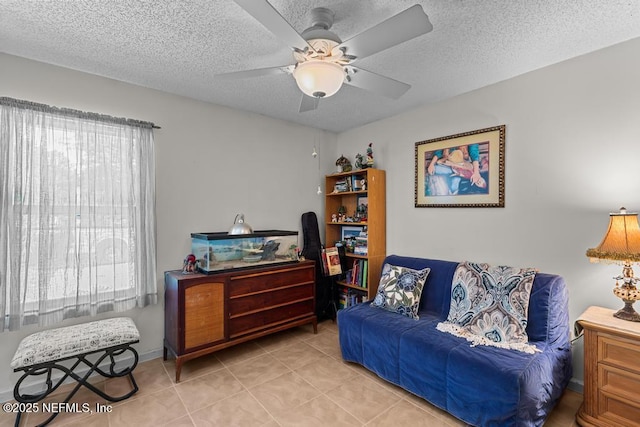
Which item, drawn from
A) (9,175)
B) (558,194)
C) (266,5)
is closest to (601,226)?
(558,194)

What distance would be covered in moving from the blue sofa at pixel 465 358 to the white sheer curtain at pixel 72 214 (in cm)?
194

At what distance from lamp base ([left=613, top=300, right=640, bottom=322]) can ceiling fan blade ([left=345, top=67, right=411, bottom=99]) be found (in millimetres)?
1875

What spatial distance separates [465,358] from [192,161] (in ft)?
9.10

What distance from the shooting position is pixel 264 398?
2.09 meters

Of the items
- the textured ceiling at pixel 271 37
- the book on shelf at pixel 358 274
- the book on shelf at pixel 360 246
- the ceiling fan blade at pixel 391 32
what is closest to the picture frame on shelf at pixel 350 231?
the book on shelf at pixel 360 246

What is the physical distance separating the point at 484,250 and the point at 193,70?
287cm

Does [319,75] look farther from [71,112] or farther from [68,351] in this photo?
[68,351]

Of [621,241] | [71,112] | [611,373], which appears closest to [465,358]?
[611,373]

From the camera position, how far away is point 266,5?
1.12 meters

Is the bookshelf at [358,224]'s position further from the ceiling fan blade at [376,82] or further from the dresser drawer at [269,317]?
the ceiling fan blade at [376,82]

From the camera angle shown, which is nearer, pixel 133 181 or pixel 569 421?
pixel 569 421

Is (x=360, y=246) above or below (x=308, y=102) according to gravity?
below

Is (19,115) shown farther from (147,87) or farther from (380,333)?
(380,333)

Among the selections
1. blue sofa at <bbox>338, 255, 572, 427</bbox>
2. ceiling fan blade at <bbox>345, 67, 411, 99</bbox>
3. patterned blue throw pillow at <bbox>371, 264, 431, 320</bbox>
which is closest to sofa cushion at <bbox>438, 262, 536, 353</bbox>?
blue sofa at <bbox>338, 255, 572, 427</bbox>
